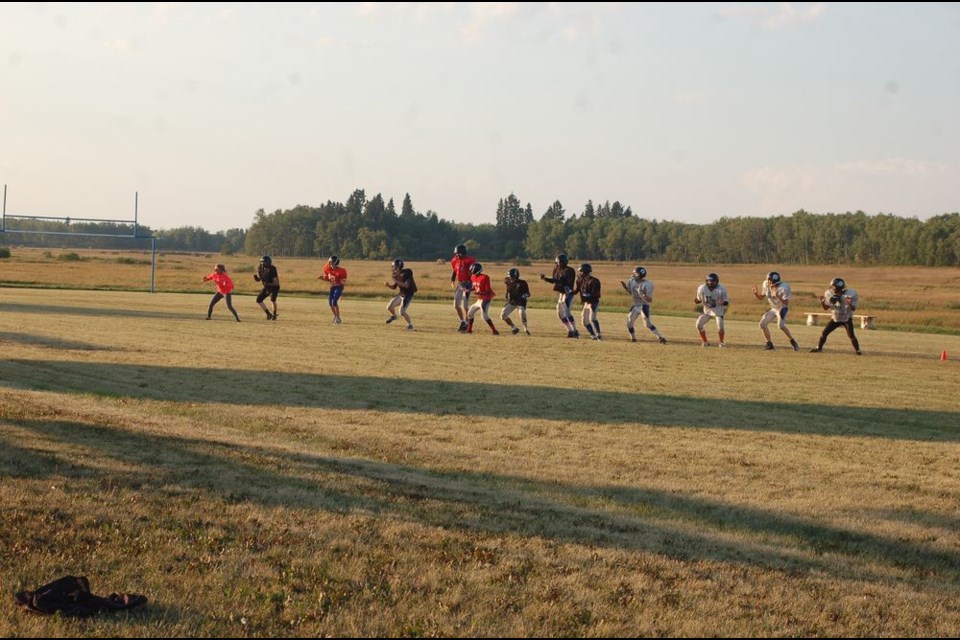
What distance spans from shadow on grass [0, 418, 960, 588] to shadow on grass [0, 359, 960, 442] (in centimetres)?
442

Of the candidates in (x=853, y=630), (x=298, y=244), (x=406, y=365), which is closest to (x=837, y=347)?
(x=406, y=365)

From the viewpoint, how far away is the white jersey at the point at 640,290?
29.9 meters

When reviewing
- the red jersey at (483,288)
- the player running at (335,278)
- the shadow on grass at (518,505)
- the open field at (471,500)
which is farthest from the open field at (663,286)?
the shadow on grass at (518,505)

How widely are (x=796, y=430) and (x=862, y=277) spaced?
328 feet

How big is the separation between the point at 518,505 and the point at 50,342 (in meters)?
17.1

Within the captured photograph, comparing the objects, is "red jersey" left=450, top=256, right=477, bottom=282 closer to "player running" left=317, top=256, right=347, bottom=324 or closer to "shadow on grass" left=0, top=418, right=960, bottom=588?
"player running" left=317, top=256, right=347, bottom=324

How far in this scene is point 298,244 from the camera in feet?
604

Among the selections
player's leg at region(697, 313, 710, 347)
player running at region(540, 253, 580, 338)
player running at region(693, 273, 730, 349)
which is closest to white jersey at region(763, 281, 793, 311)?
player running at region(693, 273, 730, 349)

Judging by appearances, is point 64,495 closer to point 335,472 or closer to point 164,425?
point 335,472

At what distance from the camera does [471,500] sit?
9.66 metres

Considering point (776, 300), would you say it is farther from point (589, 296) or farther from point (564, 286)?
point (564, 286)

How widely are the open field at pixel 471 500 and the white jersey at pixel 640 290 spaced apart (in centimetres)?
925

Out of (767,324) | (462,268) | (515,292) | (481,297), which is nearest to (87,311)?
(462,268)

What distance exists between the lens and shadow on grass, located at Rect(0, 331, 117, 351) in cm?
2248
